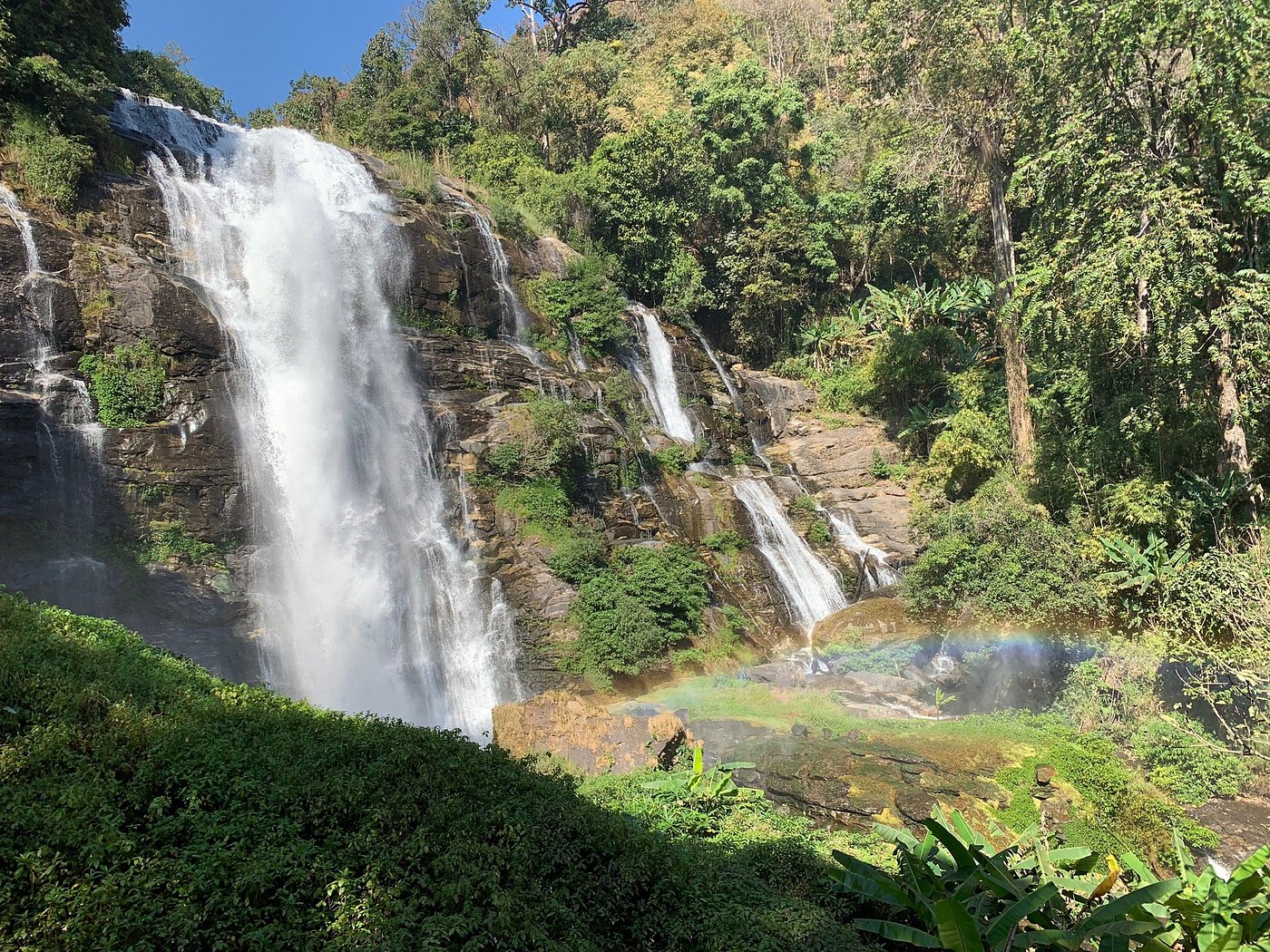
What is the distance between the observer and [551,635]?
43.6 ft

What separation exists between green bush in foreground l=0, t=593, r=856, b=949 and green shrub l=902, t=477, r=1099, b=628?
33.3ft

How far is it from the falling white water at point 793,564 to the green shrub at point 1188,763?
6903mm

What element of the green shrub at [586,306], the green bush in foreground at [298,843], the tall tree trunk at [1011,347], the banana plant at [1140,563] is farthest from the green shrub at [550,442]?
the green bush in foreground at [298,843]

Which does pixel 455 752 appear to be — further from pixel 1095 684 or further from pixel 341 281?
pixel 341 281

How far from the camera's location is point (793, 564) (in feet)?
54.9

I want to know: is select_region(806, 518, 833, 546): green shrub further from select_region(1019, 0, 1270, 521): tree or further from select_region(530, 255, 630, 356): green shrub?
select_region(530, 255, 630, 356): green shrub

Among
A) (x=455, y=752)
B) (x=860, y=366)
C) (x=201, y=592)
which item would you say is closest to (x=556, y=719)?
(x=455, y=752)

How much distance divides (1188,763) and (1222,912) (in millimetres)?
6749

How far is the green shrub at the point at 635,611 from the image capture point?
1298cm

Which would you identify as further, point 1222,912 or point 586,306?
point 586,306

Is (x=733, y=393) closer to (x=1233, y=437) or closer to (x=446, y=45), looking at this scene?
(x=1233, y=437)

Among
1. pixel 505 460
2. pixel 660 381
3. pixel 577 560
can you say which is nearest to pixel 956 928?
pixel 577 560

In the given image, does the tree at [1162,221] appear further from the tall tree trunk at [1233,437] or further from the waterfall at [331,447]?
the waterfall at [331,447]

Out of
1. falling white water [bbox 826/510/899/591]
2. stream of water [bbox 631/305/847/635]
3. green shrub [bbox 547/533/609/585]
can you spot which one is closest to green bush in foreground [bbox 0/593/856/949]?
green shrub [bbox 547/533/609/585]
